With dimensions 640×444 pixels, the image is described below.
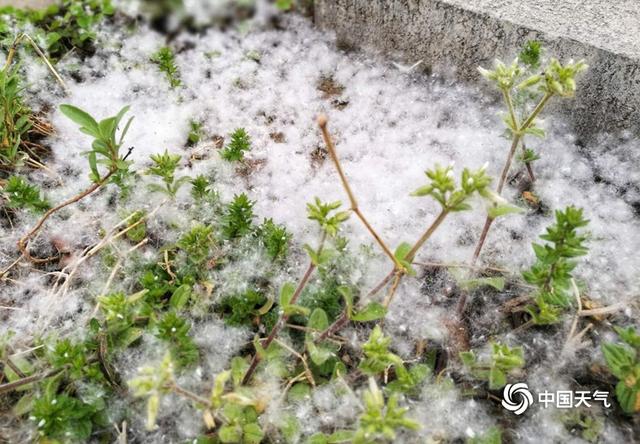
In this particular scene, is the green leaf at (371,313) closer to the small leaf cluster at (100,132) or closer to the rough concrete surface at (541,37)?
the small leaf cluster at (100,132)

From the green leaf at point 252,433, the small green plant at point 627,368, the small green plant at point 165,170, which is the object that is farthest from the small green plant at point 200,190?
the small green plant at point 627,368

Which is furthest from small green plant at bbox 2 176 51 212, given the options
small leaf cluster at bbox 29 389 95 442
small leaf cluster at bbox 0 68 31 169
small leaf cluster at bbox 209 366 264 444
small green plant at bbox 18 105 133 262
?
small leaf cluster at bbox 209 366 264 444

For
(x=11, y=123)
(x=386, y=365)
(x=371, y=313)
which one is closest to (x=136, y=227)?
(x=11, y=123)

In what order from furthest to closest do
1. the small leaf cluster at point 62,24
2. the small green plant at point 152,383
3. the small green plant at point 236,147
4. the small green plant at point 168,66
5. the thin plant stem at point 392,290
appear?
the small leaf cluster at point 62,24
the small green plant at point 168,66
the small green plant at point 236,147
the thin plant stem at point 392,290
the small green plant at point 152,383

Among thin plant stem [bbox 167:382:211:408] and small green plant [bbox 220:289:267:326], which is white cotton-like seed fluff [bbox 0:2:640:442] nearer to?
small green plant [bbox 220:289:267:326]

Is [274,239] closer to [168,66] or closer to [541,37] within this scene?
[168,66]

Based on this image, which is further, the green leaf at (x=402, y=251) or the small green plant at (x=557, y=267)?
the green leaf at (x=402, y=251)
